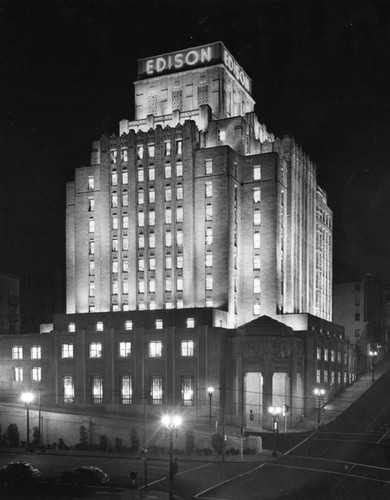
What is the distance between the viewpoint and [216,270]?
105000 mm

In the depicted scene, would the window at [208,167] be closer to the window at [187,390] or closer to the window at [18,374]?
the window at [187,390]

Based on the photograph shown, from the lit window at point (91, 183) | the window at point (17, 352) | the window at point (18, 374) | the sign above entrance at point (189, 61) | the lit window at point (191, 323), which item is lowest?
the window at point (18, 374)

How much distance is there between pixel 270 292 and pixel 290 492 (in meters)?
59.0

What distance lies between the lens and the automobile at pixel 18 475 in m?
46.1

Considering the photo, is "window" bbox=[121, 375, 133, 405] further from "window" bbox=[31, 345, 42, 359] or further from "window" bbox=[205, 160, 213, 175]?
"window" bbox=[205, 160, 213, 175]

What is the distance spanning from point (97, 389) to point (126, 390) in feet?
15.3

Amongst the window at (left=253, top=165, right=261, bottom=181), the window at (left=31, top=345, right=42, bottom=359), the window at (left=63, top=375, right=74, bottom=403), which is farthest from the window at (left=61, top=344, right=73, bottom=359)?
the window at (left=253, top=165, right=261, bottom=181)

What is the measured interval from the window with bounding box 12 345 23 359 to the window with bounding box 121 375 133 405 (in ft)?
58.0

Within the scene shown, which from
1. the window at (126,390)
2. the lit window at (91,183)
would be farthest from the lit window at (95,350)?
the lit window at (91,183)

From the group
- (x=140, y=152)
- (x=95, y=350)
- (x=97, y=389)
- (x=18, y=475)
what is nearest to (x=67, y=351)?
(x=95, y=350)

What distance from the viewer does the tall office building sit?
106750mm

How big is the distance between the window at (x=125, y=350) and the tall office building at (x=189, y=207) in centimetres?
1284

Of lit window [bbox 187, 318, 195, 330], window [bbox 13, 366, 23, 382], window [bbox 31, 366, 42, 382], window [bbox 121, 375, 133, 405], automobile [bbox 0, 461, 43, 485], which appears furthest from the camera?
window [bbox 13, 366, 23, 382]

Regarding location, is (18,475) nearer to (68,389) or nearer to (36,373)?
(68,389)
